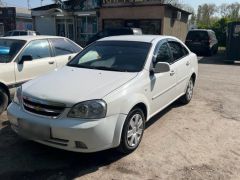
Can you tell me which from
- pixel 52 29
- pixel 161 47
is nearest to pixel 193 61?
pixel 161 47

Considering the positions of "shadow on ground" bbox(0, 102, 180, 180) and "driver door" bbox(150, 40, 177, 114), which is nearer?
"shadow on ground" bbox(0, 102, 180, 180)

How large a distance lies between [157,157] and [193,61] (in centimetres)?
326

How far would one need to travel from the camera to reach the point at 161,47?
206 inches

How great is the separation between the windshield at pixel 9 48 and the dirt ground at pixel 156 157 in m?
1.16

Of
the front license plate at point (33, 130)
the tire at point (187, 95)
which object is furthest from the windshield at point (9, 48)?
the tire at point (187, 95)

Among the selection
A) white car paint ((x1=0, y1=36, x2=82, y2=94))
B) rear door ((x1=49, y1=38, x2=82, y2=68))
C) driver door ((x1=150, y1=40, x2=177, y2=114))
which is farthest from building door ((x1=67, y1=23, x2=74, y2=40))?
driver door ((x1=150, y1=40, x2=177, y2=114))

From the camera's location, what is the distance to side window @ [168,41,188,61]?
574 centimetres

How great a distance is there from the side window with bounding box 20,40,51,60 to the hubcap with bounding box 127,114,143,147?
317cm

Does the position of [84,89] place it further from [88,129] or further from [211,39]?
[211,39]

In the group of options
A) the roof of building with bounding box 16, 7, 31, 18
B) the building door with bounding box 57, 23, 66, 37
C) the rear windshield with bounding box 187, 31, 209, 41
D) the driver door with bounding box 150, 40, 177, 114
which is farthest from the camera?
the roof of building with bounding box 16, 7, 31, 18

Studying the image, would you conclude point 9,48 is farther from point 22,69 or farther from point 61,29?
point 61,29

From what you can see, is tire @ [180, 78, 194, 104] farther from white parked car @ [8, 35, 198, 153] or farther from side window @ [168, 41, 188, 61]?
white parked car @ [8, 35, 198, 153]

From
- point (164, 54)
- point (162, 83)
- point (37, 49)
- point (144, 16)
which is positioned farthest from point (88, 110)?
point (144, 16)

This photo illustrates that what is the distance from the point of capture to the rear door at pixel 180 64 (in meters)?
5.73
